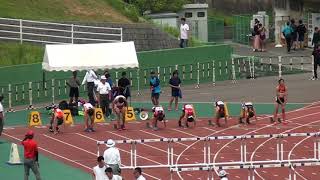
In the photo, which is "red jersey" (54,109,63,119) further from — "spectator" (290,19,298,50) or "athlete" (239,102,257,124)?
"spectator" (290,19,298,50)

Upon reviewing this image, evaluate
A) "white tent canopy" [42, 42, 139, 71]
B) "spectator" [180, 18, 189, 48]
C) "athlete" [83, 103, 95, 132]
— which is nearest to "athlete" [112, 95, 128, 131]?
"athlete" [83, 103, 95, 132]

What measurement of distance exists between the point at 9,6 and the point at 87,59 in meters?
12.3

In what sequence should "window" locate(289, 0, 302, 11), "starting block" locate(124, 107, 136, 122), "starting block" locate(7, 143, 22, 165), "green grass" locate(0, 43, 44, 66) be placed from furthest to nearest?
"window" locate(289, 0, 302, 11) → "green grass" locate(0, 43, 44, 66) → "starting block" locate(124, 107, 136, 122) → "starting block" locate(7, 143, 22, 165)

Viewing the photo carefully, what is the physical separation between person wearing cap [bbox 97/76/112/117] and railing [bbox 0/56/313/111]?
5.01 m

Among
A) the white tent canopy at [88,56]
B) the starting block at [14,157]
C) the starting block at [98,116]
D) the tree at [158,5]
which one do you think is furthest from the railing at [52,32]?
the starting block at [14,157]

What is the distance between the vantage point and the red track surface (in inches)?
1094

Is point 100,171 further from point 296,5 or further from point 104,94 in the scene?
point 296,5

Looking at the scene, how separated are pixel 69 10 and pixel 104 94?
616 inches

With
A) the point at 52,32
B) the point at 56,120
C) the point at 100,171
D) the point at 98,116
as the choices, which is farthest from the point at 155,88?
the point at 100,171

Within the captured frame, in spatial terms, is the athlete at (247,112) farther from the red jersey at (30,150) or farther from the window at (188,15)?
the window at (188,15)

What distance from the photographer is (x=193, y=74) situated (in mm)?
47094

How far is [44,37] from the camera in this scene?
47.2 meters

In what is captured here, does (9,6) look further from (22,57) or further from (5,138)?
(5,138)

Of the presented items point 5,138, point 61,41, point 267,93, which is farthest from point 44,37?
point 5,138
